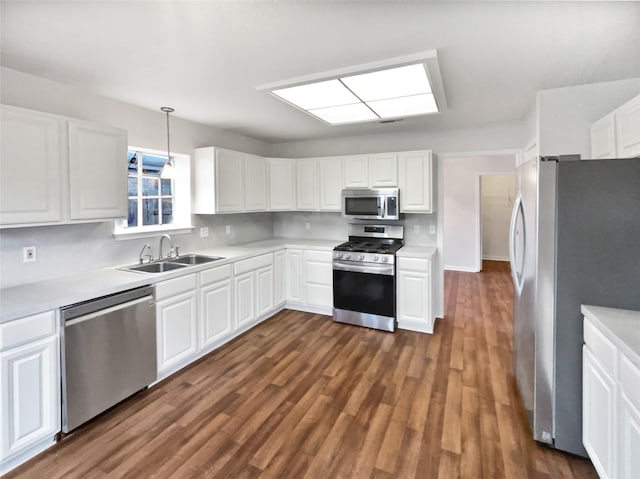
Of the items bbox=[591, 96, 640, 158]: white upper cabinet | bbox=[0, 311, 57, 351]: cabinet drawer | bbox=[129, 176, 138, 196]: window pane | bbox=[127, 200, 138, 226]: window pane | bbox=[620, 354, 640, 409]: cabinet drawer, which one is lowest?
bbox=[620, 354, 640, 409]: cabinet drawer

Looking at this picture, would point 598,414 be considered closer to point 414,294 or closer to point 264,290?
point 414,294

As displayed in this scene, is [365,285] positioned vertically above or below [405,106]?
below

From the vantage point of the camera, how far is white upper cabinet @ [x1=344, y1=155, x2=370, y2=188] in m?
4.17

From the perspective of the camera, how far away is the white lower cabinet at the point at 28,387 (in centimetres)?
176

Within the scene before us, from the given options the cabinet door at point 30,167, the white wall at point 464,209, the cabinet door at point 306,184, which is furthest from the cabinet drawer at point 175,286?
the white wall at point 464,209

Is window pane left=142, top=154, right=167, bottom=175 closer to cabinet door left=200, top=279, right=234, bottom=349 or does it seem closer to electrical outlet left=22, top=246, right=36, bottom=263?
electrical outlet left=22, top=246, right=36, bottom=263

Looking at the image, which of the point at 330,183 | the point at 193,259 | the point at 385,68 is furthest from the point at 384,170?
the point at 193,259

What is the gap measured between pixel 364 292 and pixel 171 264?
2159mm

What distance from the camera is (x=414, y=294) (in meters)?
3.70

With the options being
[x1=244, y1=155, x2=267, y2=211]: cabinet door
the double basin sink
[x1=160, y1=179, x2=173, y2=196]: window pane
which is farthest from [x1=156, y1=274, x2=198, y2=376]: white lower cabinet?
[x1=244, y1=155, x2=267, y2=211]: cabinet door

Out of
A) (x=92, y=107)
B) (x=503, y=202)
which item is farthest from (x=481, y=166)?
(x=92, y=107)

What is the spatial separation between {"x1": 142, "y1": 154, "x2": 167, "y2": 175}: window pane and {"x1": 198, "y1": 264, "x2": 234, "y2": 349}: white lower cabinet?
1278 millimetres

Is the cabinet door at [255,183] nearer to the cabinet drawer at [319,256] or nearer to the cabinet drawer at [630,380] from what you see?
the cabinet drawer at [319,256]

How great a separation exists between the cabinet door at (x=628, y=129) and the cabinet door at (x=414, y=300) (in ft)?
6.45
